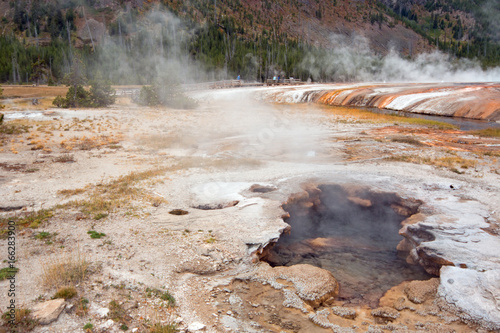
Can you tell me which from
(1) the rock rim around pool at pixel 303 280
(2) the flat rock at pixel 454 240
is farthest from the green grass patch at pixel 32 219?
(2) the flat rock at pixel 454 240

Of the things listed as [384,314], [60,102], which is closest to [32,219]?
[384,314]

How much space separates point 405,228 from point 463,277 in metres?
1.95

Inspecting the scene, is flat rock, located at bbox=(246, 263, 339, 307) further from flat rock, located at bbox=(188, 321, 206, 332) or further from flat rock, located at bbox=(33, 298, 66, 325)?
flat rock, located at bbox=(33, 298, 66, 325)

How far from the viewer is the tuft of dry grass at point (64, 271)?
5.20 metres

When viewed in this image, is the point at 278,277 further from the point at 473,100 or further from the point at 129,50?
the point at 129,50

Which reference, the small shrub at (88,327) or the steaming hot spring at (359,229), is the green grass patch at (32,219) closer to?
the steaming hot spring at (359,229)

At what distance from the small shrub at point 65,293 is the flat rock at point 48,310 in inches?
3.0

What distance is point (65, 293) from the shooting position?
16.1 feet

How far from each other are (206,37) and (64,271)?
66.4 m

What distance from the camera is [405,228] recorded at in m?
7.55

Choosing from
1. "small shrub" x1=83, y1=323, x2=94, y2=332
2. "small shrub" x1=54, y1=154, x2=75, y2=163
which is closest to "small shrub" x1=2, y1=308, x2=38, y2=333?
"small shrub" x1=83, y1=323, x2=94, y2=332

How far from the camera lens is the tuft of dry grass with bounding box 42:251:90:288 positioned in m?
5.20

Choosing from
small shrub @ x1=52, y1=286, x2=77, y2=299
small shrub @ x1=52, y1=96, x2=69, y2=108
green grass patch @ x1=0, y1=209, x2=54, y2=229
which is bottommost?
small shrub @ x1=52, y1=286, x2=77, y2=299

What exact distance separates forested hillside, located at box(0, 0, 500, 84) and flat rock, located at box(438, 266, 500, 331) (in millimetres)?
25911
